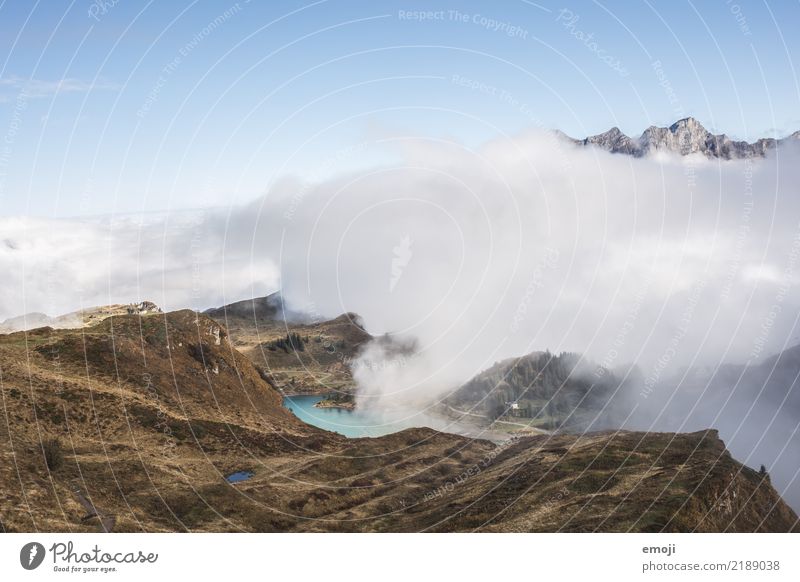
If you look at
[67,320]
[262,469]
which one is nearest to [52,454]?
[262,469]

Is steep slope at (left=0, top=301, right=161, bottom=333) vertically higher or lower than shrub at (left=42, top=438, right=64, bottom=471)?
higher

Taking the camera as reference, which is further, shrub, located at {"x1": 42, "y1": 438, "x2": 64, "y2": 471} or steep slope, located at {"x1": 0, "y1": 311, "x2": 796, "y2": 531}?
shrub, located at {"x1": 42, "y1": 438, "x2": 64, "y2": 471}
